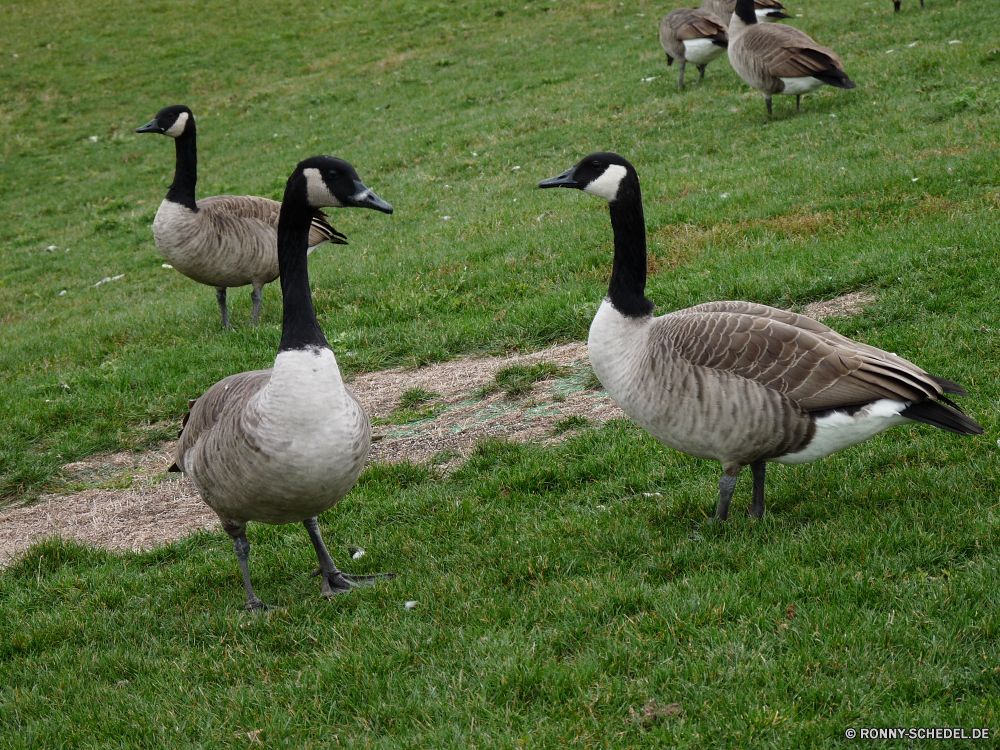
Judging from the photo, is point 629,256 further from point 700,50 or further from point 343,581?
point 700,50

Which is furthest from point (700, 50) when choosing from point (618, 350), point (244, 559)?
point (244, 559)

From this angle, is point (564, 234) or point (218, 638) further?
point (564, 234)

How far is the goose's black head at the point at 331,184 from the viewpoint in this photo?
5.08m

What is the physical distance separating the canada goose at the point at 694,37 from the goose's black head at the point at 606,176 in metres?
13.1

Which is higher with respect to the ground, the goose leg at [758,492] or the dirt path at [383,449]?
the goose leg at [758,492]

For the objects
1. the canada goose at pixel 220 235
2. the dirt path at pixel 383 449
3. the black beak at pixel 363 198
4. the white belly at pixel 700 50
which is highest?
the white belly at pixel 700 50

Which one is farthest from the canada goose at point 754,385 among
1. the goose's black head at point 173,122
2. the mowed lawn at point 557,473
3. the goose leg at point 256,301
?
the goose's black head at point 173,122

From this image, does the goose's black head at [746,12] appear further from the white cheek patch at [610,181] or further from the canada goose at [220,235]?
the white cheek patch at [610,181]

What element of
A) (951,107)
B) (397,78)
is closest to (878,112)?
(951,107)

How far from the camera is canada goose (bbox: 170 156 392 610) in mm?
4766

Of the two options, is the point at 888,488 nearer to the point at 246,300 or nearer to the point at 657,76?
the point at 246,300

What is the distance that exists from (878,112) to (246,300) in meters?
9.94

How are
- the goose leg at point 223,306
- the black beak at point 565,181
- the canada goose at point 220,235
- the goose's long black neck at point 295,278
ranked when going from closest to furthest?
the goose's long black neck at point 295,278 < the black beak at point 565,181 < the canada goose at point 220,235 < the goose leg at point 223,306

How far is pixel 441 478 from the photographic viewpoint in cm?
684
